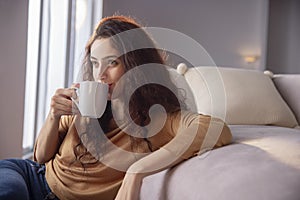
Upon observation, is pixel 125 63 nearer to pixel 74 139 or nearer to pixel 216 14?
pixel 74 139

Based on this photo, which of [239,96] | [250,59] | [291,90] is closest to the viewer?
[239,96]

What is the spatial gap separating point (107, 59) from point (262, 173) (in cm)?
45

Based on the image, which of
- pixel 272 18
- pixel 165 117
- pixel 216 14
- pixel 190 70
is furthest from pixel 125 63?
pixel 272 18

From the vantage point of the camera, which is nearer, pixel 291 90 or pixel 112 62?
pixel 112 62

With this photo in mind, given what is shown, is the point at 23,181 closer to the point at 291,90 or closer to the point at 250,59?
the point at 291,90

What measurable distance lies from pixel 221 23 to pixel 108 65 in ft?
12.1

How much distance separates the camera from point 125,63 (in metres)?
0.82

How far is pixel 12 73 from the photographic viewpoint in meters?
1.27

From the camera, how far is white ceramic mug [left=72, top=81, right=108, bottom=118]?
0.70m

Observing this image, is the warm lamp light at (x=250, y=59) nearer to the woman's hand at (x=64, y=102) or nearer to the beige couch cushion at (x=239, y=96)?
the beige couch cushion at (x=239, y=96)

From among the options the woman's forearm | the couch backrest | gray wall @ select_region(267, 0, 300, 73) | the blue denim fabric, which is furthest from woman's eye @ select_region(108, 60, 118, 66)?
gray wall @ select_region(267, 0, 300, 73)

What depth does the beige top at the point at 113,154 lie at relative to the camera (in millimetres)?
687

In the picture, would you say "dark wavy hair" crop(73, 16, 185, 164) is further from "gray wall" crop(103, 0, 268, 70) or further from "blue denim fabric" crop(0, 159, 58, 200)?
"gray wall" crop(103, 0, 268, 70)

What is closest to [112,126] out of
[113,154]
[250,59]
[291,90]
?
[113,154]
